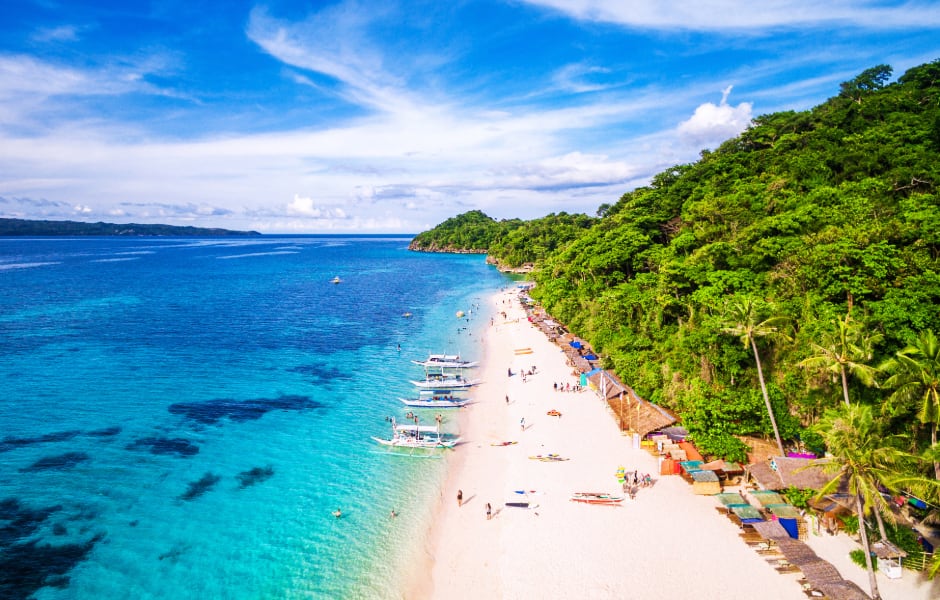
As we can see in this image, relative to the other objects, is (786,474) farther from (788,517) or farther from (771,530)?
(771,530)

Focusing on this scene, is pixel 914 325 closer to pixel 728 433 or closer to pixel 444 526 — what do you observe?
pixel 728 433

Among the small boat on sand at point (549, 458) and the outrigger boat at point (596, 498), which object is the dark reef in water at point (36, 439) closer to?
the small boat on sand at point (549, 458)

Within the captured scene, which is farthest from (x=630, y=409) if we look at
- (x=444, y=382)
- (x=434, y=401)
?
(x=444, y=382)

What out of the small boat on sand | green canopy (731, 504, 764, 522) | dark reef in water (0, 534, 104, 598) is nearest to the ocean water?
dark reef in water (0, 534, 104, 598)

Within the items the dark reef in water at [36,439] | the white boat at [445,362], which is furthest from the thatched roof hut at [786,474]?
the dark reef in water at [36,439]

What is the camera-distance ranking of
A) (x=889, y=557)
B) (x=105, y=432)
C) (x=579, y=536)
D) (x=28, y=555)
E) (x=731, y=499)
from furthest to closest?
(x=105, y=432), (x=731, y=499), (x=579, y=536), (x=28, y=555), (x=889, y=557)

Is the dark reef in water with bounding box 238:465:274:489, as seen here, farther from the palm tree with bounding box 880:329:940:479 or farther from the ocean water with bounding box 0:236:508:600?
the palm tree with bounding box 880:329:940:479

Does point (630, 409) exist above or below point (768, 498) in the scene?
above

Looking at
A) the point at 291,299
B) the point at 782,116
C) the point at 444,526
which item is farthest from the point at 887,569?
the point at 291,299
